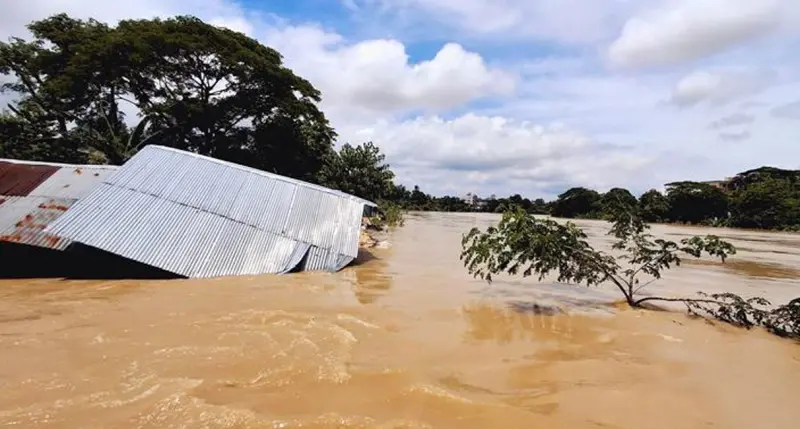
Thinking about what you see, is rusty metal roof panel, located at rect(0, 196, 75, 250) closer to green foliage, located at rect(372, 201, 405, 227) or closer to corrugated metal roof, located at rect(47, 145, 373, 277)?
corrugated metal roof, located at rect(47, 145, 373, 277)

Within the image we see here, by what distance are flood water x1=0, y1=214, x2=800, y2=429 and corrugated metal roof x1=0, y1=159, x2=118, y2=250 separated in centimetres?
114

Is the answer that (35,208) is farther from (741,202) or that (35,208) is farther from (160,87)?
(741,202)

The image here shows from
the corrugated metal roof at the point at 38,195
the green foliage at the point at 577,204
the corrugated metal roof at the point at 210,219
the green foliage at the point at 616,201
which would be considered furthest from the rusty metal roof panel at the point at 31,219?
the green foliage at the point at 577,204

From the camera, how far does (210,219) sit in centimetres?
1000

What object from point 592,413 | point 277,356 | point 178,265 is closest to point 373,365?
point 277,356

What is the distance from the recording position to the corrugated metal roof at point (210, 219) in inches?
351

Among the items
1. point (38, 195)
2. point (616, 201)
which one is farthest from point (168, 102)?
point (616, 201)

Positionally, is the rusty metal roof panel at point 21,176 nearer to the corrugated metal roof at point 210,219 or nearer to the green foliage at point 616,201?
the corrugated metal roof at point 210,219

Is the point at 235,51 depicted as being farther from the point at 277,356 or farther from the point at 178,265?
the point at 277,356

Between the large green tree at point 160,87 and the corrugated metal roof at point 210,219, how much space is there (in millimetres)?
14923

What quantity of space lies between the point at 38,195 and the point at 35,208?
640mm

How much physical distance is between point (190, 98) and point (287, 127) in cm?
543

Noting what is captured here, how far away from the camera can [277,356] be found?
4668 mm

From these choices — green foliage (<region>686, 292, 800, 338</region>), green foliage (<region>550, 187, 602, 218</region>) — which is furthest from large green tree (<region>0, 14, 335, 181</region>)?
green foliage (<region>550, 187, 602, 218</region>)
